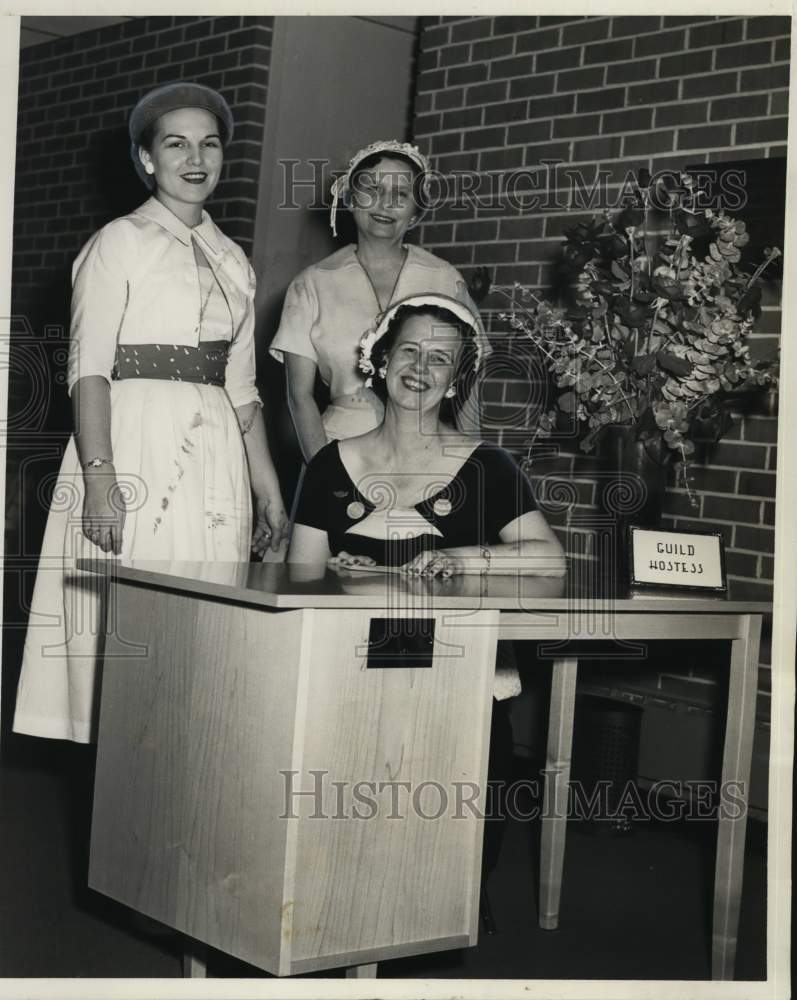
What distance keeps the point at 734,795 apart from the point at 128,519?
1.43 m

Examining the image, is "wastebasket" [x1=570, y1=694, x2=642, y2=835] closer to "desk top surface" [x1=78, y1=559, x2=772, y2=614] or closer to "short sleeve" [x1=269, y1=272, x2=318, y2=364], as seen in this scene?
"desk top surface" [x1=78, y1=559, x2=772, y2=614]

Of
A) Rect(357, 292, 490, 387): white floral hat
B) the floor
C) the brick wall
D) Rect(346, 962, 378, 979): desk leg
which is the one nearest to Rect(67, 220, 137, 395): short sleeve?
Rect(357, 292, 490, 387): white floral hat

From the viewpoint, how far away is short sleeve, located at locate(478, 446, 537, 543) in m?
2.91

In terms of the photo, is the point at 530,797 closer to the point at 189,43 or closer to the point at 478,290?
the point at 478,290

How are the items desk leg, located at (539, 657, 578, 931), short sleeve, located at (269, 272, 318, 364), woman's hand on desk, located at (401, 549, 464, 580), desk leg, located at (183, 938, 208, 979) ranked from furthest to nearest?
short sleeve, located at (269, 272, 318, 364)
desk leg, located at (539, 657, 578, 931)
woman's hand on desk, located at (401, 549, 464, 580)
desk leg, located at (183, 938, 208, 979)

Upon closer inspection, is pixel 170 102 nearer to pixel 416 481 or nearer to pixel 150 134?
pixel 150 134

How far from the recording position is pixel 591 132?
436 centimetres

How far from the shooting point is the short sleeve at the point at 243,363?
3155 mm

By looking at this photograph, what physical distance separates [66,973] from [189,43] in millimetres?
3866

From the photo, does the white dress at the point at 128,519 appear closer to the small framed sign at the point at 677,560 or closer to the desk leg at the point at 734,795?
the small framed sign at the point at 677,560

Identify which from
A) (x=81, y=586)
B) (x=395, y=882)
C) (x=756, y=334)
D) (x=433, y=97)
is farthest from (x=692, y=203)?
(x=395, y=882)

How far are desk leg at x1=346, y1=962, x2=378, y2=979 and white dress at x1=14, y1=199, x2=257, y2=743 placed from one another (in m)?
0.89

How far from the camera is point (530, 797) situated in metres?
4.18

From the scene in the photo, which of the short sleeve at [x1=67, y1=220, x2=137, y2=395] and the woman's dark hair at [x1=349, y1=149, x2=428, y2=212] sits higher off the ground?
the woman's dark hair at [x1=349, y1=149, x2=428, y2=212]
